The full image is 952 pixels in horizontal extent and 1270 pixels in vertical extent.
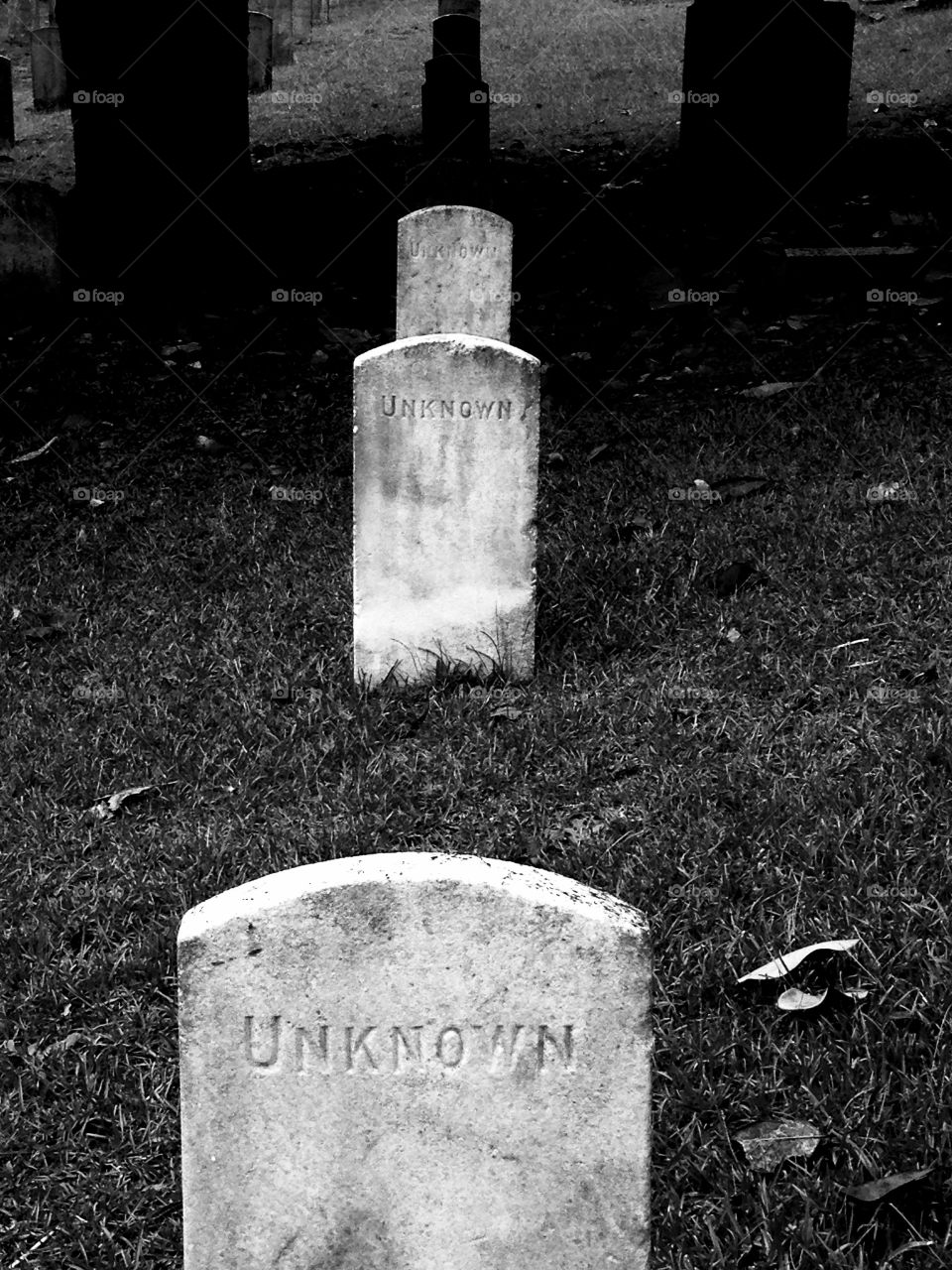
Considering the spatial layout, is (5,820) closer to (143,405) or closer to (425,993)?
(425,993)

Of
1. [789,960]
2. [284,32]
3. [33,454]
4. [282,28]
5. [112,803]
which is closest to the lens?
[789,960]

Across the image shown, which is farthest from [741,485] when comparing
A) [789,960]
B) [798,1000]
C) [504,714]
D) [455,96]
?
[455,96]

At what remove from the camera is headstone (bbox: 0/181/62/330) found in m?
10.2

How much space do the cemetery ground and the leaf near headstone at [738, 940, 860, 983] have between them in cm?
2

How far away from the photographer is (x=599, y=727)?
4422mm

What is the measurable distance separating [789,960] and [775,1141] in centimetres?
52

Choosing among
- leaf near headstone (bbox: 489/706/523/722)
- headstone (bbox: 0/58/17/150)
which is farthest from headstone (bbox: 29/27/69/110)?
leaf near headstone (bbox: 489/706/523/722)

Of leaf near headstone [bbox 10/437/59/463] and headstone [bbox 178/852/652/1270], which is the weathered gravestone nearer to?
leaf near headstone [bbox 10/437/59/463]

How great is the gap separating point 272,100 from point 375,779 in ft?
59.1

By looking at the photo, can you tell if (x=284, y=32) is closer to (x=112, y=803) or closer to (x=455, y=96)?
(x=455, y=96)

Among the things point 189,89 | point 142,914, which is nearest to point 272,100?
point 189,89

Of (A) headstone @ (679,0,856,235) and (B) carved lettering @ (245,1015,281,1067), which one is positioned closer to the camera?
(B) carved lettering @ (245,1015,281,1067)

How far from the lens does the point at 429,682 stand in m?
5.00

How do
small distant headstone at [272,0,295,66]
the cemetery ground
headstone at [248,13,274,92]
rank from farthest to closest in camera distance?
small distant headstone at [272,0,295,66]
headstone at [248,13,274,92]
the cemetery ground
